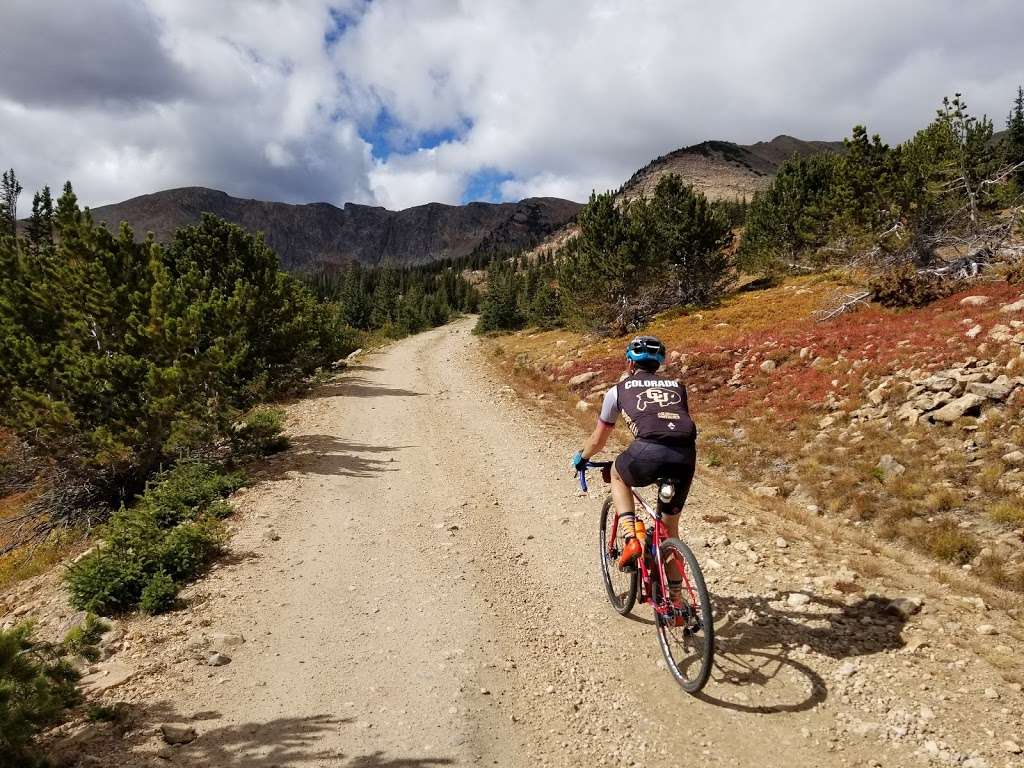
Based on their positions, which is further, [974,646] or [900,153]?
[900,153]

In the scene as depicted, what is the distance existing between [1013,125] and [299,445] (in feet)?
347

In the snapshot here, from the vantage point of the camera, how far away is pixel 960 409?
1007 centimetres

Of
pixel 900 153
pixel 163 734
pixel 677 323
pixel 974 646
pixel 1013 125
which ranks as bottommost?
pixel 974 646

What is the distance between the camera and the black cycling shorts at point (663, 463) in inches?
179

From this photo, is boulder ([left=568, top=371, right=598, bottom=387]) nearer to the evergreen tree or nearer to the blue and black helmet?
the blue and black helmet

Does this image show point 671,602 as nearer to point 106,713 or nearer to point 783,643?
point 783,643

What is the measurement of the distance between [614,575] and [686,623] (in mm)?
2155

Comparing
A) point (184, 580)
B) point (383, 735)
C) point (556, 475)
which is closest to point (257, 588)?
point (184, 580)

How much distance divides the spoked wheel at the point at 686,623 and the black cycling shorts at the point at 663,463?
48 centimetres

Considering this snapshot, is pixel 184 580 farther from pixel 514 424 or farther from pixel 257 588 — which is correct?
pixel 514 424

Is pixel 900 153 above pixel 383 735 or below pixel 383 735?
above

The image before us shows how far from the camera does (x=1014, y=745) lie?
3.71m

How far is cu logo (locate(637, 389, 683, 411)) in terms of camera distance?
4680 millimetres

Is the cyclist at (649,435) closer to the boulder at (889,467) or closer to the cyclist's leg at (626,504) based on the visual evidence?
the cyclist's leg at (626,504)
